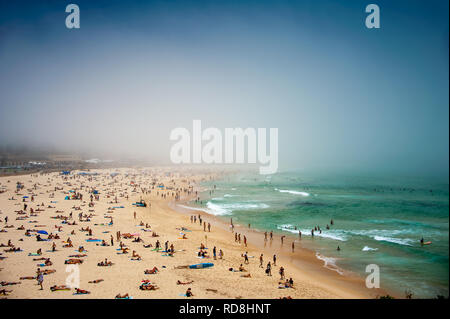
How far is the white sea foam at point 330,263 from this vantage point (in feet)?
65.1

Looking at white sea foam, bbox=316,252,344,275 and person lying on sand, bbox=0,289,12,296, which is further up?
person lying on sand, bbox=0,289,12,296

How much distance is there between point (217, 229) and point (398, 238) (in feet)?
70.1

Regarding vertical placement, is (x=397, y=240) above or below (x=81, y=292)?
below

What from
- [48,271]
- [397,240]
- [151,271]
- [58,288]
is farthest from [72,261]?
[397,240]

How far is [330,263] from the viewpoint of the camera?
21.3 m

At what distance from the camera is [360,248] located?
24531mm

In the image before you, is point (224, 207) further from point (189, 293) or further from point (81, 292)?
point (81, 292)

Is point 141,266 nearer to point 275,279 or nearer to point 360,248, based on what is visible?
point 275,279

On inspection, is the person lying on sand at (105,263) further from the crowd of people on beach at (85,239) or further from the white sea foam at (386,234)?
the white sea foam at (386,234)

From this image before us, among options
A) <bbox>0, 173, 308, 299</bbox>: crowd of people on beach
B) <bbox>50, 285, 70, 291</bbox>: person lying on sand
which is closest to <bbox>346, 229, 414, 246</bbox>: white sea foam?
<bbox>0, 173, 308, 299</bbox>: crowd of people on beach

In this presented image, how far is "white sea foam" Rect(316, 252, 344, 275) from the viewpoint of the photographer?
19828mm

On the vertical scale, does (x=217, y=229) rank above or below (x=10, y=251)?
below

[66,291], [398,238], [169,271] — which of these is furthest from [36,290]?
[398,238]

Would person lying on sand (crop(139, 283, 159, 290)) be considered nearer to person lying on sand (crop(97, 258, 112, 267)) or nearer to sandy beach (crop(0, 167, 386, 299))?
sandy beach (crop(0, 167, 386, 299))
